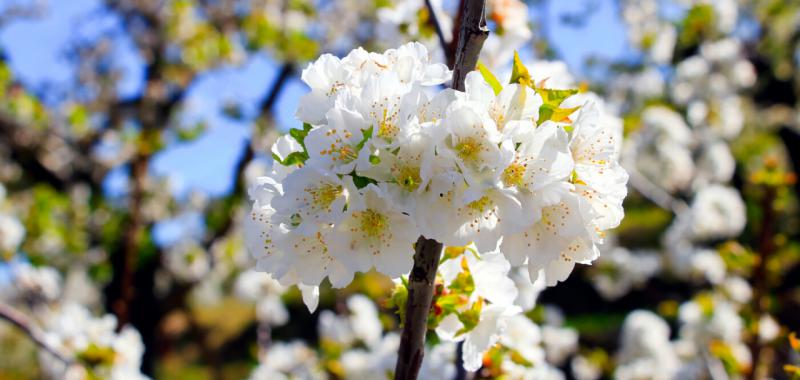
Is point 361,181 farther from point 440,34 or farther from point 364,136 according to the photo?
point 440,34

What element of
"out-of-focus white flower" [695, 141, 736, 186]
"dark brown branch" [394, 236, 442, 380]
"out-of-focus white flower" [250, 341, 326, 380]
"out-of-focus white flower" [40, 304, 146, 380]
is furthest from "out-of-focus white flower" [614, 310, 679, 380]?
"dark brown branch" [394, 236, 442, 380]

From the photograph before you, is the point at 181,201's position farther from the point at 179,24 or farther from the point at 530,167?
the point at 530,167

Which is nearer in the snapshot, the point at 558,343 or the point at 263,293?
the point at 263,293

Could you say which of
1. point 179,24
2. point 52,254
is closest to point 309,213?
point 179,24

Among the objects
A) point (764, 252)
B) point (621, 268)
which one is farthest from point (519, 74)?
point (621, 268)

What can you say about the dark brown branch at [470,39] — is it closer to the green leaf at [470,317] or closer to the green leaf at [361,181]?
the green leaf at [361,181]

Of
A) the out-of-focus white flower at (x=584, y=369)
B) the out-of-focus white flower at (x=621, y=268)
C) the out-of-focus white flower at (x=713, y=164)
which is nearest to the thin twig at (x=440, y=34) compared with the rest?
the out-of-focus white flower at (x=621, y=268)
